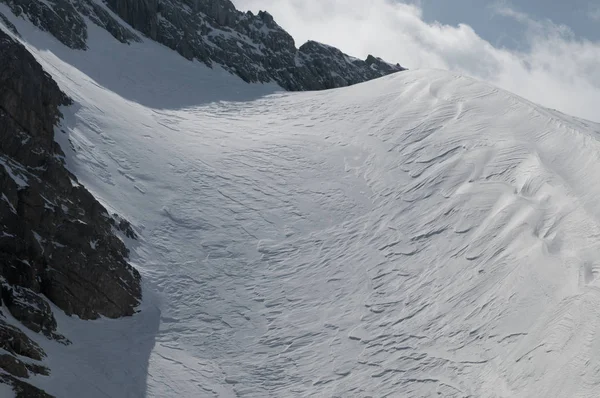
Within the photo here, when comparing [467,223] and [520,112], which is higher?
[520,112]

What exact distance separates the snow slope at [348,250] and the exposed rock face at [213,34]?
8301 millimetres

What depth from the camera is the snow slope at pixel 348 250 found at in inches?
1056

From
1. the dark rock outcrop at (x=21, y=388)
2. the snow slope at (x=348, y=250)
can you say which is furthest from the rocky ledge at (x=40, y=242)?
the snow slope at (x=348, y=250)

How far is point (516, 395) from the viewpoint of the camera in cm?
2503

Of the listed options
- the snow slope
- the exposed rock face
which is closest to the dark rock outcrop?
the snow slope

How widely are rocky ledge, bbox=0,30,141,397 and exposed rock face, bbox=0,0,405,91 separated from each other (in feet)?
90.5

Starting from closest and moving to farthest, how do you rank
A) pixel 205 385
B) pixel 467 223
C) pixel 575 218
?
pixel 205 385, pixel 575 218, pixel 467 223

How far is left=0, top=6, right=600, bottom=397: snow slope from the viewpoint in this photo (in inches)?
1056

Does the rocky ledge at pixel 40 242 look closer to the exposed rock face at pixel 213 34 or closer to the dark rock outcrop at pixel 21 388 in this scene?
the dark rock outcrop at pixel 21 388

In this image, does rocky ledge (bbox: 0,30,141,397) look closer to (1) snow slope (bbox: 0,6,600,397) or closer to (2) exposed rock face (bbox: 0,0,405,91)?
(1) snow slope (bbox: 0,6,600,397)

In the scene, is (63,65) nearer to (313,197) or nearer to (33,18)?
(33,18)

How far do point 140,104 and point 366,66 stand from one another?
5807 centimetres

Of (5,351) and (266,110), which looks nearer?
(5,351)

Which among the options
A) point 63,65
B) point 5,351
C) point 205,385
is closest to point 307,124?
point 63,65
